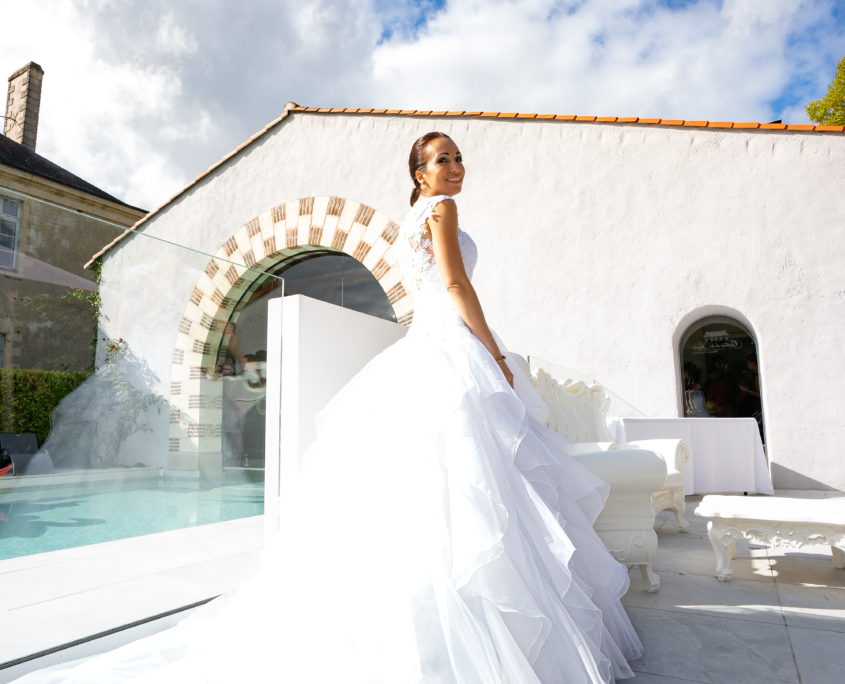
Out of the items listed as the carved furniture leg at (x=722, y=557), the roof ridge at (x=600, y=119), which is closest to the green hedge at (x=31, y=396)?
the carved furniture leg at (x=722, y=557)

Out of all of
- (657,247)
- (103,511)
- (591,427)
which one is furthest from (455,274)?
(657,247)

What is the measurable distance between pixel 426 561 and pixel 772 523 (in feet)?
6.15

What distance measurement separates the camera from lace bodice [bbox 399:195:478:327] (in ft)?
5.68

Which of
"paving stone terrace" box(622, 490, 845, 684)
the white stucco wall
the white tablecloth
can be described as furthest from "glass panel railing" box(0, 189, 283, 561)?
the white stucco wall

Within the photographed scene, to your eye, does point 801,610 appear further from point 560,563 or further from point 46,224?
point 46,224

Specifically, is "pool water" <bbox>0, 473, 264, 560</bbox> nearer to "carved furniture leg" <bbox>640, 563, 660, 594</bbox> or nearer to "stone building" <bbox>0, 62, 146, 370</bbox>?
"stone building" <bbox>0, 62, 146, 370</bbox>

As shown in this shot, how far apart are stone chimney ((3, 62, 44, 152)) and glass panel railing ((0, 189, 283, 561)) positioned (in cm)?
1556

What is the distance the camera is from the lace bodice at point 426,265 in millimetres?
1730

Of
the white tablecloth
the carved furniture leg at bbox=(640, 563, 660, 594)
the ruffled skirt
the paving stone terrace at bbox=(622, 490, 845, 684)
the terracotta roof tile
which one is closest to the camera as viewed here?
the ruffled skirt

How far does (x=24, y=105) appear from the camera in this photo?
14406mm

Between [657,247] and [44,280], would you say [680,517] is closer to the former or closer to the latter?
[657,247]

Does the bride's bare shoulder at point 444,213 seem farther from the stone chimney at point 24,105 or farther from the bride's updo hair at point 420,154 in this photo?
the stone chimney at point 24,105

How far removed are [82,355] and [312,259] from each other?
5.52m

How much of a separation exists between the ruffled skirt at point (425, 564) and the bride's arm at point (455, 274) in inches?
2.3
